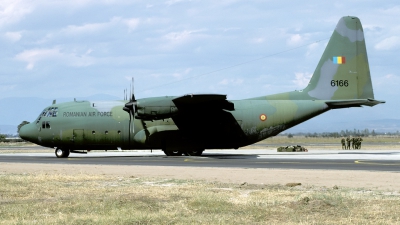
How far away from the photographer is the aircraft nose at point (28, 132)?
4156cm

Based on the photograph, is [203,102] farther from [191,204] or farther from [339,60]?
[191,204]

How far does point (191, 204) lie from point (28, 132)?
2886 centimetres

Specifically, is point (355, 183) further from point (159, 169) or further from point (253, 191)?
point (159, 169)

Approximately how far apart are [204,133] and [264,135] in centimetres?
463

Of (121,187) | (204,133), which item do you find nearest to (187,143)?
(204,133)

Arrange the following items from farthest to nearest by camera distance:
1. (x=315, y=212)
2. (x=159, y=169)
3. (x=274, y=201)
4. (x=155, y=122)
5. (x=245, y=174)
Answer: (x=155, y=122), (x=159, y=169), (x=245, y=174), (x=274, y=201), (x=315, y=212)

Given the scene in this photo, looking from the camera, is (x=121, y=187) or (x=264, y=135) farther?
(x=264, y=135)

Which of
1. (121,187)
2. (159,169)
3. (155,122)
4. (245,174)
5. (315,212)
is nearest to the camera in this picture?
(315,212)

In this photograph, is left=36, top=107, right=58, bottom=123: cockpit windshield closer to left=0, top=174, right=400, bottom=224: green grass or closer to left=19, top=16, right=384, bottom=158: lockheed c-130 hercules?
left=19, top=16, right=384, bottom=158: lockheed c-130 hercules

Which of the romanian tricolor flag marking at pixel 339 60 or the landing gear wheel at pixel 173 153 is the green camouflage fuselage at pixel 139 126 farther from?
the romanian tricolor flag marking at pixel 339 60

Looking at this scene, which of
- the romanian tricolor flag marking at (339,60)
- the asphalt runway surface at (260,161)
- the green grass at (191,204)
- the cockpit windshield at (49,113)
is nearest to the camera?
the green grass at (191,204)

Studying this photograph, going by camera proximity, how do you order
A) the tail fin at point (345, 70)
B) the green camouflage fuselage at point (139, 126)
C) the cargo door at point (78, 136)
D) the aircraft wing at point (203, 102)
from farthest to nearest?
the tail fin at point (345, 70)
the cargo door at point (78, 136)
the green camouflage fuselage at point (139, 126)
the aircraft wing at point (203, 102)

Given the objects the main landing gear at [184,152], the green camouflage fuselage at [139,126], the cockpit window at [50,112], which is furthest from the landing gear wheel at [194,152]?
the cockpit window at [50,112]

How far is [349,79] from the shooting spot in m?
42.8
